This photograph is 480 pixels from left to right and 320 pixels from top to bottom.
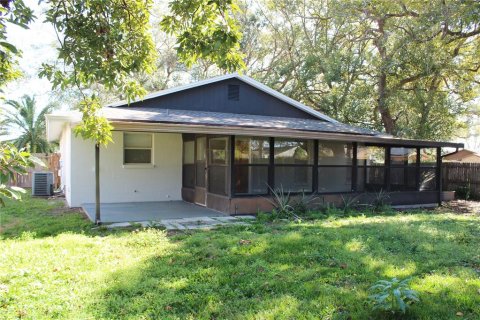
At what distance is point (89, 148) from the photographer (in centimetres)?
1148

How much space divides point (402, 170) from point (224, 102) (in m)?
6.31

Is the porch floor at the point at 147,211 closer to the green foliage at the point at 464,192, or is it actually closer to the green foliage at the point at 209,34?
the green foliage at the point at 209,34

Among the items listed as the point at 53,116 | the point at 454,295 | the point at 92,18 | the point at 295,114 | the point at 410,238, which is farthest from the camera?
the point at 295,114

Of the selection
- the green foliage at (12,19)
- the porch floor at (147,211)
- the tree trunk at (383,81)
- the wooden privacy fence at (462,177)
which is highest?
the tree trunk at (383,81)

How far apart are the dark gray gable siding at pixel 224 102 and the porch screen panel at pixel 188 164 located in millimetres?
1246

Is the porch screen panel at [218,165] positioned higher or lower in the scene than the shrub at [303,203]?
higher

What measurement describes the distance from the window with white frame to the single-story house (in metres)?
0.03

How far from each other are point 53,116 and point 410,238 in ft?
30.1

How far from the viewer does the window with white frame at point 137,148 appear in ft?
39.5

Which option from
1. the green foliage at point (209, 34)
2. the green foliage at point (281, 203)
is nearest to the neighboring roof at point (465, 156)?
the green foliage at point (281, 203)

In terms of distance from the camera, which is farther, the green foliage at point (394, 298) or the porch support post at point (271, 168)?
the porch support post at point (271, 168)

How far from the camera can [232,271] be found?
473cm

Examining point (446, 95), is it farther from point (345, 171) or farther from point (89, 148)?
point (89, 148)

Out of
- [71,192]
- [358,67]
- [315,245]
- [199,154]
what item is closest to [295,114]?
[199,154]
